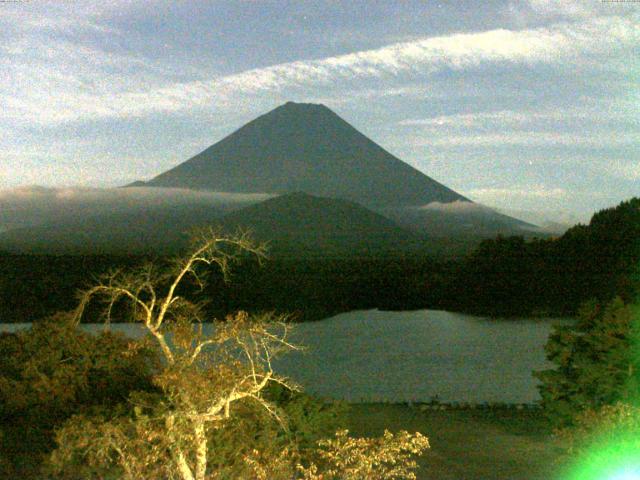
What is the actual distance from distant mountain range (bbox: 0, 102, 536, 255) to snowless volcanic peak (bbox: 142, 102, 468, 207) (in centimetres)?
7

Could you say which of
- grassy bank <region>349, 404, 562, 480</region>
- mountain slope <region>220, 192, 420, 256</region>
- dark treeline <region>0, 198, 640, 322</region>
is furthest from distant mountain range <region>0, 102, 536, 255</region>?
grassy bank <region>349, 404, 562, 480</region>

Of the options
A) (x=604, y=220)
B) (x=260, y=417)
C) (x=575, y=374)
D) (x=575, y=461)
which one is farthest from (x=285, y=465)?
(x=604, y=220)

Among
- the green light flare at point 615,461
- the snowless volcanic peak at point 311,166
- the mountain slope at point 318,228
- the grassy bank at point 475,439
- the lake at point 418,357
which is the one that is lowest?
the lake at point 418,357

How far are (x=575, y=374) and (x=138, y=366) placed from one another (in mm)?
5776

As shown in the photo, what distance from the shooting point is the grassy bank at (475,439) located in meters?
7.84

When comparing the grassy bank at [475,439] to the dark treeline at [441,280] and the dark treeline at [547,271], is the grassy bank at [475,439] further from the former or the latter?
the dark treeline at [547,271]

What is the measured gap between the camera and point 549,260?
25.5 metres

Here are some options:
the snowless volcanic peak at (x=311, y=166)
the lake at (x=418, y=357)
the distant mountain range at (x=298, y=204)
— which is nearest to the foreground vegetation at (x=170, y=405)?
the lake at (x=418, y=357)

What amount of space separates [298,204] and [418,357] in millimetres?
23064

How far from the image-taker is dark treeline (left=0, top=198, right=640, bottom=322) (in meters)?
22.6

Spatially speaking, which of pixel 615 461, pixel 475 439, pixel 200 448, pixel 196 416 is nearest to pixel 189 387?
pixel 196 416

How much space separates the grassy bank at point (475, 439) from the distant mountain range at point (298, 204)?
22645 mm

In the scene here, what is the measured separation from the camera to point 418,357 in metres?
17.9

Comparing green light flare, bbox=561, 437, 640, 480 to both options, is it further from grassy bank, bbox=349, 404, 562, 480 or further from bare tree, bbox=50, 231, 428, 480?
bare tree, bbox=50, 231, 428, 480
